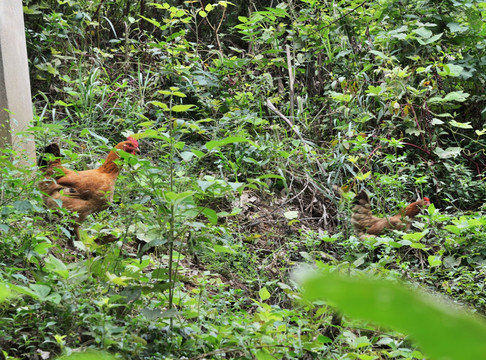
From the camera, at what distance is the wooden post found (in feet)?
11.8

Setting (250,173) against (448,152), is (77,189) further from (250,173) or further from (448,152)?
(448,152)

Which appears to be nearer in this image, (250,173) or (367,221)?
(367,221)

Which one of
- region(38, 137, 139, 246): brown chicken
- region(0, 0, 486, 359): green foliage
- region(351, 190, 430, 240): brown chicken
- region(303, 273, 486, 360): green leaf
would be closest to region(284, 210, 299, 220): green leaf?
region(0, 0, 486, 359): green foliage

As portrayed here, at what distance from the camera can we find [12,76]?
369 centimetres

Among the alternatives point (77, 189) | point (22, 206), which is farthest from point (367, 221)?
point (22, 206)

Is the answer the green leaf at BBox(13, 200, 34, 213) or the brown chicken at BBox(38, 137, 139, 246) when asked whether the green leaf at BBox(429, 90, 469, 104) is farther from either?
the green leaf at BBox(13, 200, 34, 213)

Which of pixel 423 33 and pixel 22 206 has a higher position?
pixel 423 33

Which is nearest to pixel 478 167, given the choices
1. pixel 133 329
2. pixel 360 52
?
pixel 360 52

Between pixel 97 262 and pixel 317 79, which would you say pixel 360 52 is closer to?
pixel 317 79

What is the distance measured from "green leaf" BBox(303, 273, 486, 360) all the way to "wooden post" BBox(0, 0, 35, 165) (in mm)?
3551

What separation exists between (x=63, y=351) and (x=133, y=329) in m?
0.43

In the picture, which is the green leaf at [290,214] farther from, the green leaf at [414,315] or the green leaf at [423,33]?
the green leaf at [414,315]

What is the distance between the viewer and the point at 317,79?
6.16 meters

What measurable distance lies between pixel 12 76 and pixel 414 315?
3.87 meters
